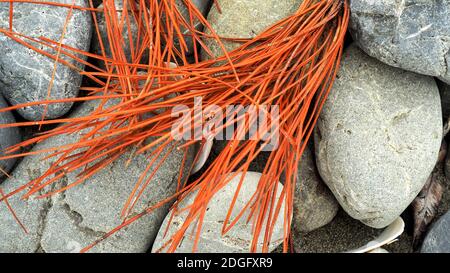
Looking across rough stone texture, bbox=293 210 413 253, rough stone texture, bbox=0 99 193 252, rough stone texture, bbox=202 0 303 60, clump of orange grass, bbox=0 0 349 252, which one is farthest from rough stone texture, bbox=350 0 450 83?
rough stone texture, bbox=0 99 193 252

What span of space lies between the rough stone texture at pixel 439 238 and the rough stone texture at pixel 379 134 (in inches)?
5.2

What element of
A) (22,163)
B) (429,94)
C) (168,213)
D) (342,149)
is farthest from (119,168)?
(429,94)

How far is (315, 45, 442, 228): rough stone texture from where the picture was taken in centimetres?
141

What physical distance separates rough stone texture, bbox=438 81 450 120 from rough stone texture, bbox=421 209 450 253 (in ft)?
1.13

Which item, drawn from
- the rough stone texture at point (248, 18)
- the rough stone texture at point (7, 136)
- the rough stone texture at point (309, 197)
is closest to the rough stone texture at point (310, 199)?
the rough stone texture at point (309, 197)

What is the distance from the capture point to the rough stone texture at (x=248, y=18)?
4.79ft

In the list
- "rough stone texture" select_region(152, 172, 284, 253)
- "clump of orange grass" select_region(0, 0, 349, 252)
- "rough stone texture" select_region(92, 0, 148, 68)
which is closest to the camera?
"clump of orange grass" select_region(0, 0, 349, 252)

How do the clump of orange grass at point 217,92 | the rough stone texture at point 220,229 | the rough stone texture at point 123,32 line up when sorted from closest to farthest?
1. the clump of orange grass at point 217,92
2. the rough stone texture at point 220,229
3. the rough stone texture at point 123,32

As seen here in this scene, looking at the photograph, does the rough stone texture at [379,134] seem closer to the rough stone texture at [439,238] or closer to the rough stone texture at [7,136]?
the rough stone texture at [439,238]

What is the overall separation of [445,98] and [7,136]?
4.45ft

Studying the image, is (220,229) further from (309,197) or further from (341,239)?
(341,239)

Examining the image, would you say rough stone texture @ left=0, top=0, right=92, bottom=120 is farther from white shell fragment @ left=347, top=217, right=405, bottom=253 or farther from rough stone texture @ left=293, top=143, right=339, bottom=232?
white shell fragment @ left=347, top=217, right=405, bottom=253

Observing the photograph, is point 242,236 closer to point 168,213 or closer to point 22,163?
point 168,213

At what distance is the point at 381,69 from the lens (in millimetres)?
1438
